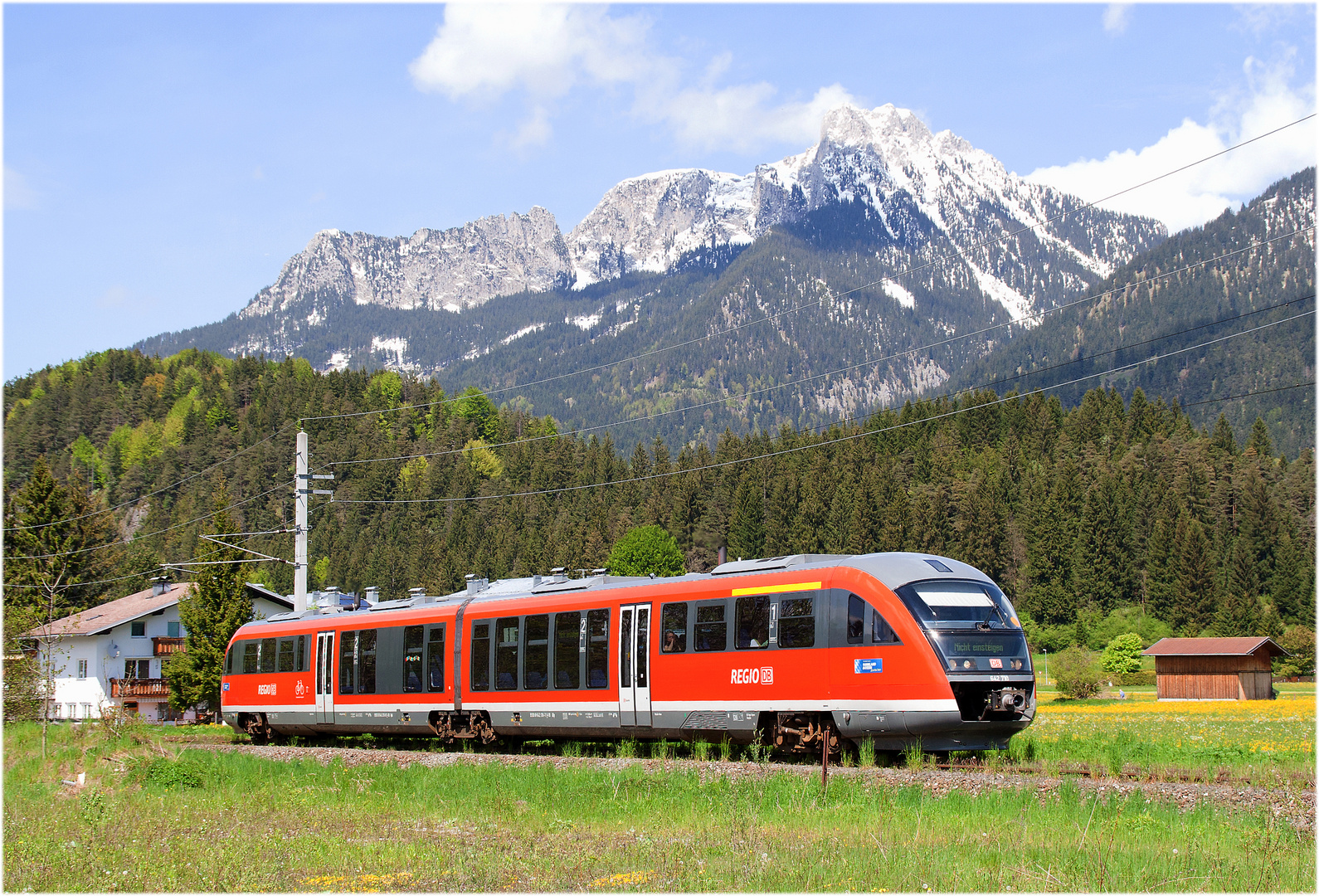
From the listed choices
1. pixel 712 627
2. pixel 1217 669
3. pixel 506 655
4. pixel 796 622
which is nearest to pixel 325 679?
pixel 506 655

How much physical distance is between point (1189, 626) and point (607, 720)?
349 ft

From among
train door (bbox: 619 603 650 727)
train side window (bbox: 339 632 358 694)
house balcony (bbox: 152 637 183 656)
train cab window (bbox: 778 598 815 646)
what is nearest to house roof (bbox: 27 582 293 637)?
house balcony (bbox: 152 637 183 656)

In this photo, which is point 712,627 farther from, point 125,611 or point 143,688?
point 125,611

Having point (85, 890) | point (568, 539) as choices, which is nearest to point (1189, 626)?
point (568, 539)

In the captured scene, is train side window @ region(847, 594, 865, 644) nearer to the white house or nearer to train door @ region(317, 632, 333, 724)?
train door @ region(317, 632, 333, 724)

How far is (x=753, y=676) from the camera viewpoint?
2164 centimetres

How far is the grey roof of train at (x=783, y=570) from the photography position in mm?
20391

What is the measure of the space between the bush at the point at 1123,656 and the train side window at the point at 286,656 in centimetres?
7637

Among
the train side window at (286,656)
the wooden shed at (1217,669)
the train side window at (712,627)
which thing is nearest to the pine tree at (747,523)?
the wooden shed at (1217,669)

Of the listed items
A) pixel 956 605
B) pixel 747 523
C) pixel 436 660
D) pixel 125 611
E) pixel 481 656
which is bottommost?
pixel 436 660

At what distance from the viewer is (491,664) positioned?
27375 millimetres

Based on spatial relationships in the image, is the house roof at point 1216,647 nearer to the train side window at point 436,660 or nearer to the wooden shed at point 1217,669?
the wooden shed at point 1217,669

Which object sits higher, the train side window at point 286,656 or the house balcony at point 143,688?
the train side window at point 286,656

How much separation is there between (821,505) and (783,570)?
410ft
